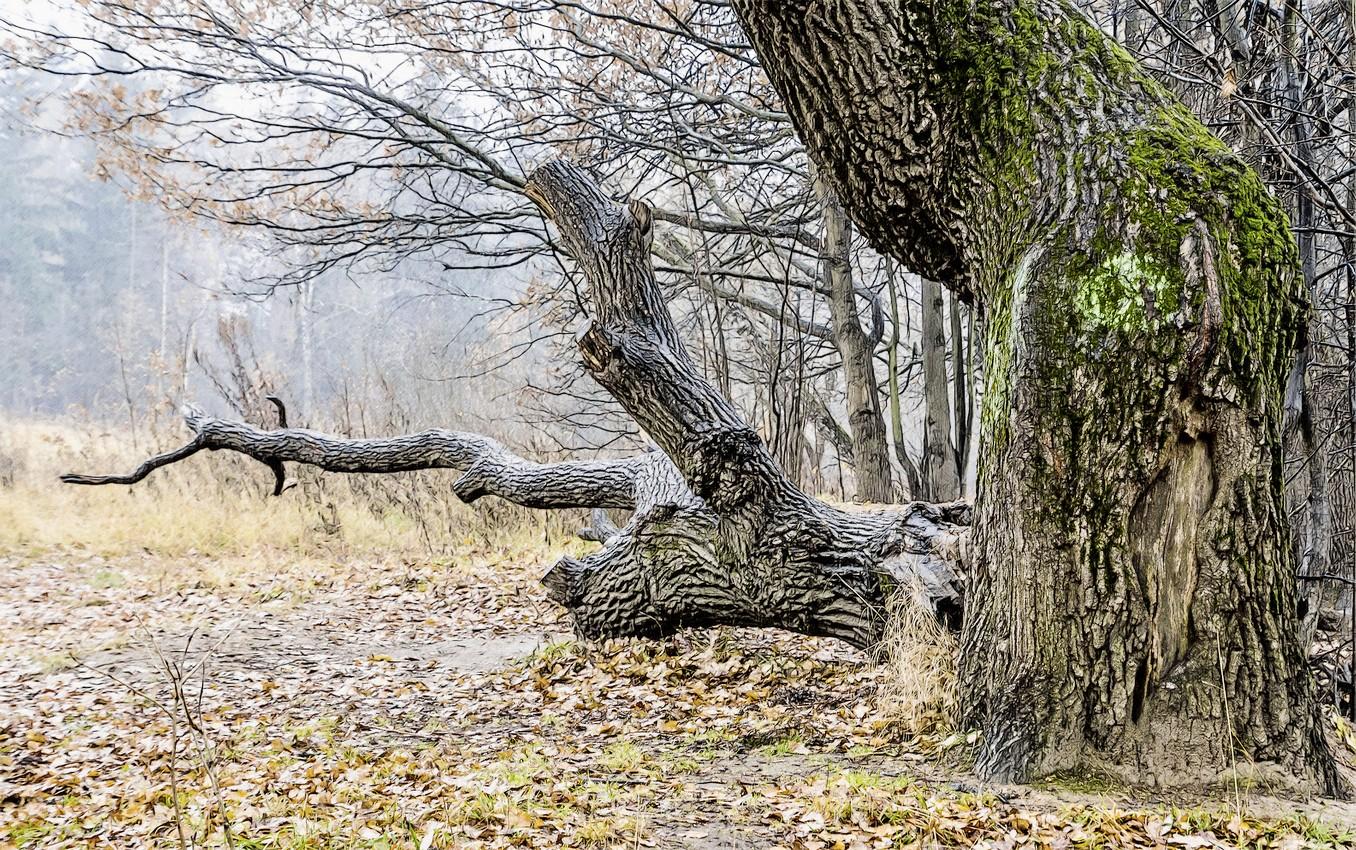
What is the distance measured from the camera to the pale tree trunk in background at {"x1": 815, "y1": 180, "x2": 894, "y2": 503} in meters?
10.4

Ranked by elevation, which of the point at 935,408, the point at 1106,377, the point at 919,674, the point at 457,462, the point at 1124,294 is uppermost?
the point at 935,408

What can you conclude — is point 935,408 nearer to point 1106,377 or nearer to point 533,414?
point 1106,377

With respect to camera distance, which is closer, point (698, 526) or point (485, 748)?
point (485, 748)

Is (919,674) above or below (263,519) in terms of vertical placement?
below

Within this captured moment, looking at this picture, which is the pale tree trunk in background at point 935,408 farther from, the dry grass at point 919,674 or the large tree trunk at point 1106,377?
the large tree trunk at point 1106,377

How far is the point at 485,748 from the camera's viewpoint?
4430 millimetres

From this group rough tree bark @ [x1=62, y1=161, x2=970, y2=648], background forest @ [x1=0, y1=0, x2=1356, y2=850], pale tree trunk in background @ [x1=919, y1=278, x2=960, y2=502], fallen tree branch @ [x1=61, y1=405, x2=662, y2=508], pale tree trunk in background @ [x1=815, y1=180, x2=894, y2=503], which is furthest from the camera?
pale tree trunk in background @ [x1=815, y1=180, x2=894, y2=503]

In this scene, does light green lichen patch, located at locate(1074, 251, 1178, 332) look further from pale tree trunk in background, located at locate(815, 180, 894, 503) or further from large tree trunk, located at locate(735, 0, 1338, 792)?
pale tree trunk in background, located at locate(815, 180, 894, 503)

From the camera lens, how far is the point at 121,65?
27234 mm

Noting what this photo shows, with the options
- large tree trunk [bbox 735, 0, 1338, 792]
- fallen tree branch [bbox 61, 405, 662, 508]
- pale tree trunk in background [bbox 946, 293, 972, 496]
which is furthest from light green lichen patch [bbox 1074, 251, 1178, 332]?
pale tree trunk in background [bbox 946, 293, 972, 496]

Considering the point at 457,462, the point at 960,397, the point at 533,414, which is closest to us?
the point at 457,462

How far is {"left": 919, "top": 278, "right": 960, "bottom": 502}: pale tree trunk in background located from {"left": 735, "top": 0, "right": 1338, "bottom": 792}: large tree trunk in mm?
6905

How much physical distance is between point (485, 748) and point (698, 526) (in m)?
1.76

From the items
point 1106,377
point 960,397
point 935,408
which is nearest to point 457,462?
point 960,397
